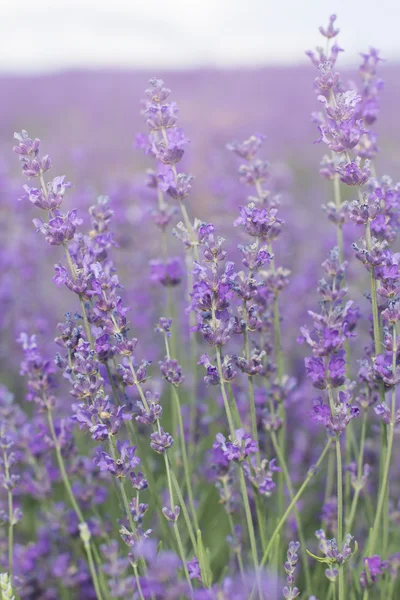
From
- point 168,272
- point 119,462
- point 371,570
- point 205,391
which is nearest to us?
point 119,462

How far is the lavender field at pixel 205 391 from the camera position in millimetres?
1738

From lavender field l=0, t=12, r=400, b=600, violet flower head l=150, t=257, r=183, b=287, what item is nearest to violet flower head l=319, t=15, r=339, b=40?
lavender field l=0, t=12, r=400, b=600

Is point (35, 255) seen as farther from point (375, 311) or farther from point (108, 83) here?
point (108, 83)

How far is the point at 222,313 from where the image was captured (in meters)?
1.77

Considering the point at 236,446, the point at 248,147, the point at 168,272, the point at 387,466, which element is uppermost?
the point at 248,147

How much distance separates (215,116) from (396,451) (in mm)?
14620

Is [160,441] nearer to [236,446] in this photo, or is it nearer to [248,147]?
Answer: [236,446]

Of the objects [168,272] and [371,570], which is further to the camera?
[168,272]

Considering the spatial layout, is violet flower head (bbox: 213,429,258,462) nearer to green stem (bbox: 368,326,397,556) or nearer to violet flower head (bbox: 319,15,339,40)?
green stem (bbox: 368,326,397,556)

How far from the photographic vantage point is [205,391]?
421 cm

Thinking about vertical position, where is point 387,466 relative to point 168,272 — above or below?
below

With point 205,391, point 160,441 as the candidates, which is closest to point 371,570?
point 160,441

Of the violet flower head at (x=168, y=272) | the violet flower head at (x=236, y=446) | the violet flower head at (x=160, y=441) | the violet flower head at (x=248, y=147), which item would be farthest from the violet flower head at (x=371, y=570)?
the violet flower head at (x=248, y=147)

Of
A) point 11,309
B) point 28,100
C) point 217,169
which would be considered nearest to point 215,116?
point 28,100
